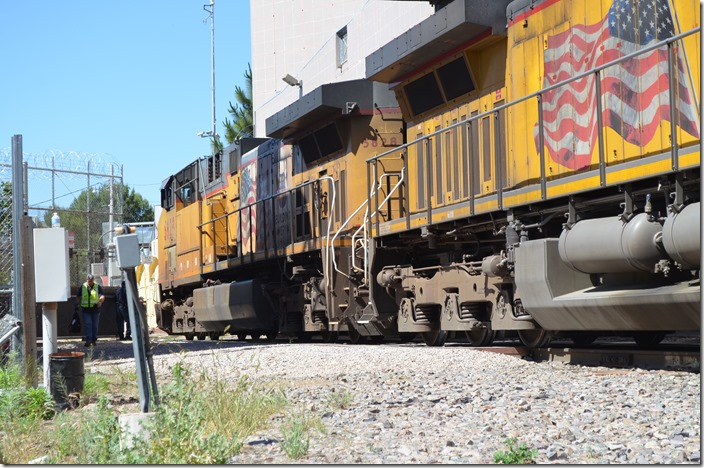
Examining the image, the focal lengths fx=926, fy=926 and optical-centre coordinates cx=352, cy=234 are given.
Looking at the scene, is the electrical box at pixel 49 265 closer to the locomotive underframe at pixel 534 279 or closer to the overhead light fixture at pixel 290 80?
the locomotive underframe at pixel 534 279

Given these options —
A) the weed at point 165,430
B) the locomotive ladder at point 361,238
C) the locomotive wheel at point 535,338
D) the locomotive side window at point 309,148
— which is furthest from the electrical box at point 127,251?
the locomotive side window at point 309,148

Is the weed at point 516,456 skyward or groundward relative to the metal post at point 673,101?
groundward

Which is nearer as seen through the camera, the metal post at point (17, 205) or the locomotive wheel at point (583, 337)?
the metal post at point (17, 205)

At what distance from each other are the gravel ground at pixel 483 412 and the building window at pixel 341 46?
14.1 m

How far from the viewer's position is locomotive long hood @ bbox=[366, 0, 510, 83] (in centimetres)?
1026

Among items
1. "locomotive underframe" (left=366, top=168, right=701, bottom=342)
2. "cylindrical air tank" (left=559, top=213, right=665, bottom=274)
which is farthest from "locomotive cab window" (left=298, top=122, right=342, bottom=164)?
"cylindrical air tank" (left=559, top=213, right=665, bottom=274)

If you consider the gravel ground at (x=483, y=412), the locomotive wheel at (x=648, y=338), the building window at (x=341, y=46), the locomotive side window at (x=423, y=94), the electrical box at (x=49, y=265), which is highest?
the building window at (x=341, y=46)

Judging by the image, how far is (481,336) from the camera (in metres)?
11.1

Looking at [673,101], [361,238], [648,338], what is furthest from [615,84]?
[361,238]

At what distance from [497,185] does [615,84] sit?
6.85 feet

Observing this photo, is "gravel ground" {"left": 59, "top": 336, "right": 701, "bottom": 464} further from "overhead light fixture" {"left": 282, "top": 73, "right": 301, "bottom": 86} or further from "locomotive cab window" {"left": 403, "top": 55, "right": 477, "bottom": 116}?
"overhead light fixture" {"left": 282, "top": 73, "right": 301, "bottom": 86}

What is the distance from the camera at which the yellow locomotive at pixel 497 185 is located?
24.6ft

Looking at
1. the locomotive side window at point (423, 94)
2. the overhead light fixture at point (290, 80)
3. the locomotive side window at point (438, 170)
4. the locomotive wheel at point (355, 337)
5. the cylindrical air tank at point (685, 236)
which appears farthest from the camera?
the overhead light fixture at point (290, 80)

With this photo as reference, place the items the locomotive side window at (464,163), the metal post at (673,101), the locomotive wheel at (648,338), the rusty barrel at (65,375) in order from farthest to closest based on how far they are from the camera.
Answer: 1. the locomotive side window at (464,163)
2. the locomotive wheel at (648,338)
3. the rusty barrel at (65,375)
4. the metal post at (673,101)
